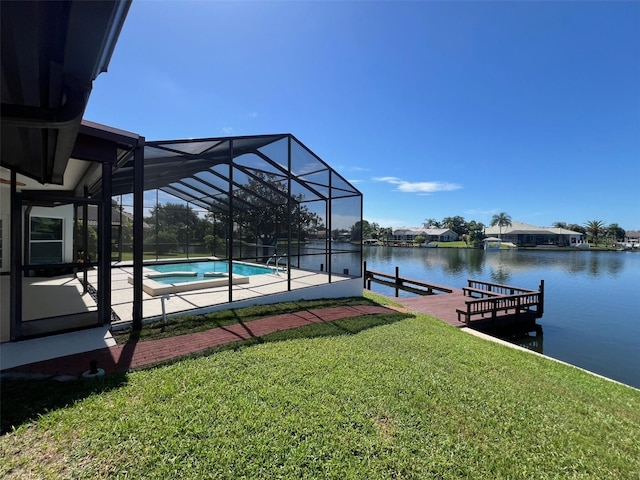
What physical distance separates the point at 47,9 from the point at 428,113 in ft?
59.5

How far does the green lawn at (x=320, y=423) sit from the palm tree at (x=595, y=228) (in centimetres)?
8101

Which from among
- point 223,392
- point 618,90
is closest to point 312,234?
point 223,392

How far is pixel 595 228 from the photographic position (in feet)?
203

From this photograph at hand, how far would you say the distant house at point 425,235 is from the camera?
67.5 meters

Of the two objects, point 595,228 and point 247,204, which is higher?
point 595,228

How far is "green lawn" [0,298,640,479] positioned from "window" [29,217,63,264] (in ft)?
27.7

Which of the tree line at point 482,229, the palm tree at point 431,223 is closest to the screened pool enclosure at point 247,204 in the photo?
the tree line at point 482,229

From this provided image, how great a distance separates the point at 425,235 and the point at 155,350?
229 ft

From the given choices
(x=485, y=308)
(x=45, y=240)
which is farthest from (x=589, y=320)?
(x=45, y=240)

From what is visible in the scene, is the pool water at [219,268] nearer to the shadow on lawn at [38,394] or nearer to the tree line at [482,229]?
the shadow on lawn at [38,394]

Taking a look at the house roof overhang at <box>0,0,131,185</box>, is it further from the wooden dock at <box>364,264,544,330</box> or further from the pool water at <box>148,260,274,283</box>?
the pool water at <box>148,260,274,283</box>

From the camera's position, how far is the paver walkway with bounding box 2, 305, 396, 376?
3.21 m

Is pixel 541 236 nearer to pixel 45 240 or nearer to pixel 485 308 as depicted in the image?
pixel 485 308

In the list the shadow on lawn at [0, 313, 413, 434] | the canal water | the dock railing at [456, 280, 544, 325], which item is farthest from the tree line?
the shadow on lawn at [0, 313, 413, 434]
